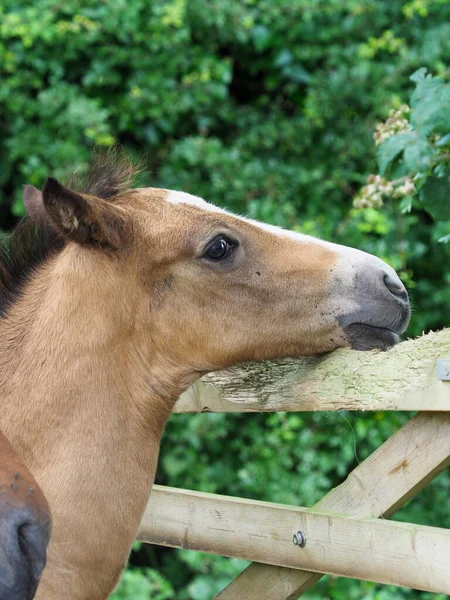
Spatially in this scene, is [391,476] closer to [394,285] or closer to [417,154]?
[394,285]

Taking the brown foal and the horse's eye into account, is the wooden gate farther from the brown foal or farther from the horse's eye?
the horse's eye

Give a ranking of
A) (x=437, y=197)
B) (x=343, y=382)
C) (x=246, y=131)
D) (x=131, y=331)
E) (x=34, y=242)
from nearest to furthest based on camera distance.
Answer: (x=343, y=382) → (x=131, y=331) → (x=34, y=242) → (x=437, y=197) → (x=246, y=131)

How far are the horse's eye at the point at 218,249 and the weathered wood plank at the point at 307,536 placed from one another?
0.71 meters

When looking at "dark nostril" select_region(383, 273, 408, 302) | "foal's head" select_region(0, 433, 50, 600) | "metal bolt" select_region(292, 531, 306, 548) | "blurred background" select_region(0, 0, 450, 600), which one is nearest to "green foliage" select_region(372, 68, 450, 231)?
"dark nostril" select_region(383, 273, 408, 302)

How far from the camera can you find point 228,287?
7.72 ft

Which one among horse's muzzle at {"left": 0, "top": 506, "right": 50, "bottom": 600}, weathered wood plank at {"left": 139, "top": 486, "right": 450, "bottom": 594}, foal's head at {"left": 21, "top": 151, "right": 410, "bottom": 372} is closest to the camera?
horse's muzzle at {"left": 0, "top": 506, "right": 50, "bottom": 600}

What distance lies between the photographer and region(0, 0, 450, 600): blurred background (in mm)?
4926

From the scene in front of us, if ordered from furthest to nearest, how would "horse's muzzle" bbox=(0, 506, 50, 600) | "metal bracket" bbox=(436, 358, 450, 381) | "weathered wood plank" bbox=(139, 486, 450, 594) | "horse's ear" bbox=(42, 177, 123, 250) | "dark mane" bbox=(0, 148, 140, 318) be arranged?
"dark mane" bbox=(0, 148, 140, 318) < "horse's ear" bbox=(42, 177, 123, 250) < "weathered wood plank" bbox=(139, 486, 450, 594) < "metal bracket" bbox=(436, 358, 450, 381) < "horse's muzzle" bbox=(0, 506, 50, 600)

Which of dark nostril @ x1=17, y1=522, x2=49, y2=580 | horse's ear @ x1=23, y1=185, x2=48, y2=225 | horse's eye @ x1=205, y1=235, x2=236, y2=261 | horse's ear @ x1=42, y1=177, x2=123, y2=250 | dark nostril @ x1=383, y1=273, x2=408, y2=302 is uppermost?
horse's ear @ x1=42, y1=177, x2=123, y2=250

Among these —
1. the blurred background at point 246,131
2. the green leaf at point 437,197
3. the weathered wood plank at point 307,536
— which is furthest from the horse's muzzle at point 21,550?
the blurred background at point 246,131

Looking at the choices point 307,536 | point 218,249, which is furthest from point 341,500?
point 218,249

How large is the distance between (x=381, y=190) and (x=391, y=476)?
993 mm

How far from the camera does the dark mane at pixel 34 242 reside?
2494 millimetres

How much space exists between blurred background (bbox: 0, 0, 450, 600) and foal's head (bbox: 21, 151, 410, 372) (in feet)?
8.42
